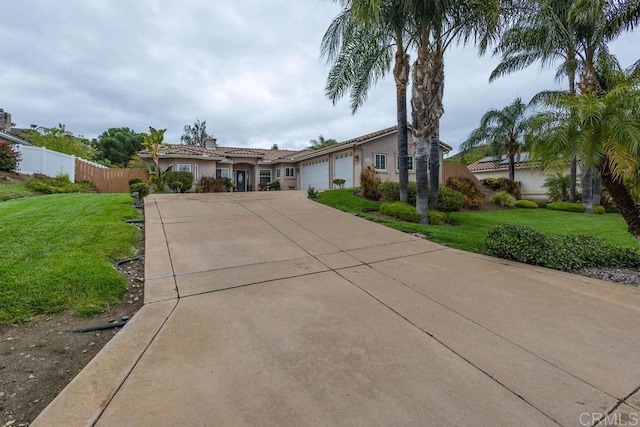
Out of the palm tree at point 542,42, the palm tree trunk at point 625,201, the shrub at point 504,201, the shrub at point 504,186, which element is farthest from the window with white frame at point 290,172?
the palm tree trunk at point 625,201

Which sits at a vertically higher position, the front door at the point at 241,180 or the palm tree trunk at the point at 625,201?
the front door at the point at 241,180

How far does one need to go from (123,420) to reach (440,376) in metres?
2.37

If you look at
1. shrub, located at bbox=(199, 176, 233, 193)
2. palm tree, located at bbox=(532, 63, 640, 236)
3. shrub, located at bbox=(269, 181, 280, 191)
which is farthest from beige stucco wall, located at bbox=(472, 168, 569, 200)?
shrub, located at bbox=(199, 176, 233, 193)

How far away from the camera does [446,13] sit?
9.59m

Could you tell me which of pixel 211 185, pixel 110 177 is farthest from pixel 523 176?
pixel 110 177

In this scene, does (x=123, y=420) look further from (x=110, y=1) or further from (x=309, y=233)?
(x=110, y=1)

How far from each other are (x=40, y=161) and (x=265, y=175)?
1487 cm

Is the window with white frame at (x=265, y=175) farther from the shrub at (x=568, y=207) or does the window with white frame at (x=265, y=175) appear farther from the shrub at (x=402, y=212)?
the shrub at (x=568, y=207)

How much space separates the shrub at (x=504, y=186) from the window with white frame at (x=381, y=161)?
8.81m

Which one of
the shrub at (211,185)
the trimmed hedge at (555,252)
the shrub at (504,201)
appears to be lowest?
the trimmed hedge at (555,252)

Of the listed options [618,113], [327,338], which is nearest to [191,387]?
[327,338]

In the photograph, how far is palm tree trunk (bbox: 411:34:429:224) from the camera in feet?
33.1

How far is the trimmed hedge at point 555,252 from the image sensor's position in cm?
552

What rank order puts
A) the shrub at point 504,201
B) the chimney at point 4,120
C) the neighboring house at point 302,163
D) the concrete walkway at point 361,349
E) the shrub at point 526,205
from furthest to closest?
the chimney at point 4,120 → the neighboring house at point 302,163 → the shrub at point 526,205 → the shrub at point 504,201 → the concrete walkway at point 361,349
